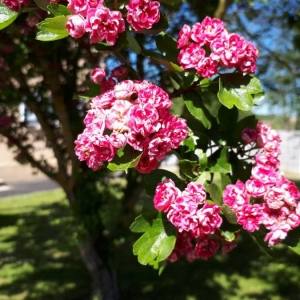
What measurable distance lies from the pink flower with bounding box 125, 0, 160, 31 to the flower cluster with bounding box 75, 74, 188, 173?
0.79 feet

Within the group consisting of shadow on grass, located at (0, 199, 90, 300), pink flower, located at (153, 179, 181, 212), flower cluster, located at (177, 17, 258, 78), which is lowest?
shadow on grass, located at (0, 199, 90, 300)

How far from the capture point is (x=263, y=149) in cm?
196

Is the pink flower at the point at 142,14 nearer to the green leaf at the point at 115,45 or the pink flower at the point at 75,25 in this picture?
the green leaf at the point at 115,45

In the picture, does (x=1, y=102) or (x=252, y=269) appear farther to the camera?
(x=252, y=269)

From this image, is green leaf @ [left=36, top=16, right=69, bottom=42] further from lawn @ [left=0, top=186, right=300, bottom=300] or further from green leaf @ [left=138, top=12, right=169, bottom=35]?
lawn @ [left=0, top=186, right=300, bottom=300]

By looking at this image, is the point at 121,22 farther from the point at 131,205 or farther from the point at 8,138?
the point at 131,205

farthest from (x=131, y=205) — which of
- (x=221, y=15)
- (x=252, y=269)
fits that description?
(x=252, y=269)

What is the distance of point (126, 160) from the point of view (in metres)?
1.51

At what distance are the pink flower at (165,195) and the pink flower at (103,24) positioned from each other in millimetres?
568

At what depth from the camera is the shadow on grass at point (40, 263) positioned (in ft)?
16.5

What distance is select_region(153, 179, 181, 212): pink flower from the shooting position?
1648 mm

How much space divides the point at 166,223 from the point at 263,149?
0.56m

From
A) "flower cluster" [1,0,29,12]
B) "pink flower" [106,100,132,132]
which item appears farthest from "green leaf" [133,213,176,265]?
"flower cluster" [1,0,29,12]

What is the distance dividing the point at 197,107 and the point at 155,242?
1.96 ft
